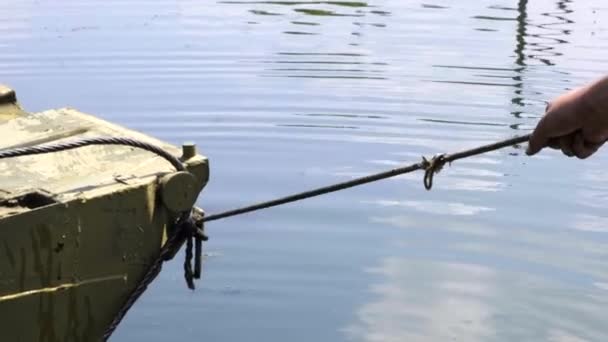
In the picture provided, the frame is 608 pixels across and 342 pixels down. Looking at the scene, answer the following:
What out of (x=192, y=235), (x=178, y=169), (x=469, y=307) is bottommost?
(x=469, y=307)

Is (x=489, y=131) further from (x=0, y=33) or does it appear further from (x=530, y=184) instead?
(x=0, y=33)

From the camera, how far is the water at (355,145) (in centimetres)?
→ 625

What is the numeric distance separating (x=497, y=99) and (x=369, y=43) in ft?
9.21

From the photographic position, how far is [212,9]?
52.2 feet

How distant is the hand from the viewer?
2.60 m

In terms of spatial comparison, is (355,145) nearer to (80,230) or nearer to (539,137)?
(80,230)

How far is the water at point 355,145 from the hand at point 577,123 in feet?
10.4

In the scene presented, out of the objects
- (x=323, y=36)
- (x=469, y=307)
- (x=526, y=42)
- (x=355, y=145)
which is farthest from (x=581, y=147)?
(x=526, y=42)

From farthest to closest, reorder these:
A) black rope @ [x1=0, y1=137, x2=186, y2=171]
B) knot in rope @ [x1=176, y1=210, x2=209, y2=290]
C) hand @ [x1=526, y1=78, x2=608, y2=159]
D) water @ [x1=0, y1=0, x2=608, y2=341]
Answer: water @ [x1=0, y1=0, x2=608, y2=341] → knot in rope @ [x1=176, y1=210, x2=209, y2=290] → black rope @ [x1=0, y1=137, x2=186, y2=171] → hand @ [x1=526, y1=78, x2=608, y2=159]

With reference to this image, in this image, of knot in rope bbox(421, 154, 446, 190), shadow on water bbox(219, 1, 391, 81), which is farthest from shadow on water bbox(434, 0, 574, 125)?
knot in rope bbox(421, 154, 446, 190)

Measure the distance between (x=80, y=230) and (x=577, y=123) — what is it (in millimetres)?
1589

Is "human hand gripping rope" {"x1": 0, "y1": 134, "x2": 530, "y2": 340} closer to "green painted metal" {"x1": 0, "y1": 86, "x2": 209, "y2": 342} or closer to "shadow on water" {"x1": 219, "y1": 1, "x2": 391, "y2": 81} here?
"green painted metal" {"x1": 0, "y1": 86, "x2": 209, "y2": 342}

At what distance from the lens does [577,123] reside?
2.68m

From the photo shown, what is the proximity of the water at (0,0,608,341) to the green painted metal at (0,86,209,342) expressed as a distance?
2.22 metres
